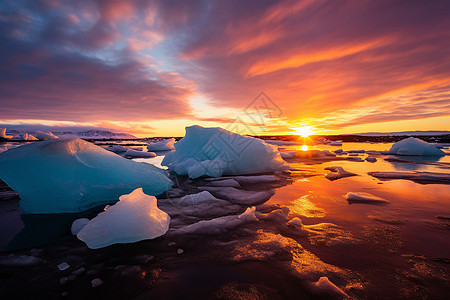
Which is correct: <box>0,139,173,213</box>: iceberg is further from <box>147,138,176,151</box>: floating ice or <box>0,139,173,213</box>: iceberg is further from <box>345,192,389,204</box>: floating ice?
<box>147,138,176,151</box>: floating ice

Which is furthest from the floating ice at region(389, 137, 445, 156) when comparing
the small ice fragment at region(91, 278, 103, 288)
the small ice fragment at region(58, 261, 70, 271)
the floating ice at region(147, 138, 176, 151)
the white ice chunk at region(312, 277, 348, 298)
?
the floating ice at region(147, 138, 176, 151)

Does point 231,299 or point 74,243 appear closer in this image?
point 231,299

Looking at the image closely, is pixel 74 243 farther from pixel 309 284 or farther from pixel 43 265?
pixel 309 284

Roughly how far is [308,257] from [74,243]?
2916 millimetres

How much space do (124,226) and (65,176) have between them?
2514mm

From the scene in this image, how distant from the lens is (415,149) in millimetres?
16062

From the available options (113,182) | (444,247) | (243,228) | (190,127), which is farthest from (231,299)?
(190,127)

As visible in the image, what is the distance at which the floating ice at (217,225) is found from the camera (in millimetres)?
2795

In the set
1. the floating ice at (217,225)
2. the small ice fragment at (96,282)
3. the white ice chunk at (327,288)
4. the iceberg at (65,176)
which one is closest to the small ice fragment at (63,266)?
the small ice fragment at (96,282)

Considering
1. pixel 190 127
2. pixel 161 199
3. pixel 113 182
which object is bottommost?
pixel 161 199

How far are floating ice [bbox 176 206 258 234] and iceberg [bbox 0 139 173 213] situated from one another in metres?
2.38

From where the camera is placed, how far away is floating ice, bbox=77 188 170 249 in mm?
2391

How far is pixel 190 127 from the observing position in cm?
964

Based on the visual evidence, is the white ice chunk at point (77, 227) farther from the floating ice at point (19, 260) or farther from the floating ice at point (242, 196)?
the floating ice at point (242, 196)
